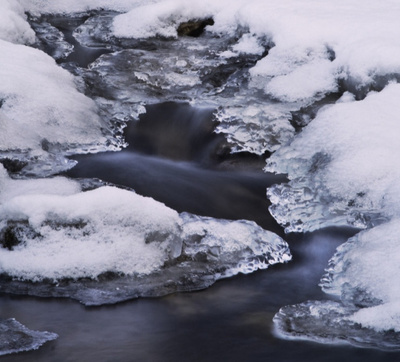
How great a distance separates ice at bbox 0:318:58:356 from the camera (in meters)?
2.94

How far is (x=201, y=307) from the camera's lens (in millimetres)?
3439

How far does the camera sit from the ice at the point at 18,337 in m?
2.94

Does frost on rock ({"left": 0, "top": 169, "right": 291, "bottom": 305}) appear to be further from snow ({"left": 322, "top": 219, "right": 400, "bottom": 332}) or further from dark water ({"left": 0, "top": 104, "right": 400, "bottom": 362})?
snow ({"left": 322, "top": 219, "right": 400, "bottom": 332})

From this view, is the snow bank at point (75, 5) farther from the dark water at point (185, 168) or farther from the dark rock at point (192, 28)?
the dark water at point (185, 168)

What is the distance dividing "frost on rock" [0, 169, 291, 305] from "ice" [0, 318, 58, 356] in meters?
0.34

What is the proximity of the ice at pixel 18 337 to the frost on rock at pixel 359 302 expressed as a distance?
986 millimetres

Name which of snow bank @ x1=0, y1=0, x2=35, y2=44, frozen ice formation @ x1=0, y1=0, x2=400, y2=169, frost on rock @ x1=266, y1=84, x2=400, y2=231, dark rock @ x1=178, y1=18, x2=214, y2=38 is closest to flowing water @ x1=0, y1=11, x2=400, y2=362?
frost on rock @ x1=266, y1=84, x2=400, y2=231

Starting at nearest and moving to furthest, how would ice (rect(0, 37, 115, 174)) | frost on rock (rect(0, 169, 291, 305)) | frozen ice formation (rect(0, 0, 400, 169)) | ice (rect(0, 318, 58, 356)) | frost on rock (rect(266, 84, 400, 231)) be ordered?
ice (rect(0, 318, 58, 356))
frost on rock (rect(0, 169, 291, 305))
frost on rock (rect(266, 84, 400, 231))
ice (rect(0, 37, 115, 174))
frozen ice formation (rect(0, 0, 400, 169))

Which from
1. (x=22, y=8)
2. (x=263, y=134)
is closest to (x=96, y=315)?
(x=263, y=134)

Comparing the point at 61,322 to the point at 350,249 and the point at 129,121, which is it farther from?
the point at 129,121

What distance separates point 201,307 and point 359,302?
28.2 inches

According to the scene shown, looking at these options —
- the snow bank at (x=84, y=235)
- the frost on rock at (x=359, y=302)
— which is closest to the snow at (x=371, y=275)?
the frost on rock at (x=359, y=302)

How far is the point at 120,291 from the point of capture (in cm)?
351

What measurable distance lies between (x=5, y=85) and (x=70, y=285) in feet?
7.63
